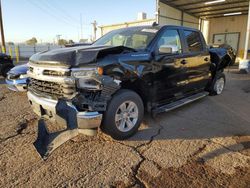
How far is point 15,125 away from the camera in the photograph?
4.25 meters

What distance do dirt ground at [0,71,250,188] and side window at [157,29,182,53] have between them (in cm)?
153

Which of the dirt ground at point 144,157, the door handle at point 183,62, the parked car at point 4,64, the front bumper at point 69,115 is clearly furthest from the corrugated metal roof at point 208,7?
the front bumper at point 69,115

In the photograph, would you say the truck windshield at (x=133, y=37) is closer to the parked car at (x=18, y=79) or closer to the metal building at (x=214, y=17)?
the parked car at (x=18, y=79)

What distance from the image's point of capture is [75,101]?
9.72 ft

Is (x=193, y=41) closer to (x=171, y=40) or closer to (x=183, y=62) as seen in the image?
(x=183, y=62)

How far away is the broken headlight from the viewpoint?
299 cm

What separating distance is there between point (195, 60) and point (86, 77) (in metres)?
3.11

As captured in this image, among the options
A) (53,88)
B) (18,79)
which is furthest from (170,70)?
(18,79)

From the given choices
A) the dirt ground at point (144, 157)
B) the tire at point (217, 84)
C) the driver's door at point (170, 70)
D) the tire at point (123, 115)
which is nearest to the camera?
the dirt ground at point (144, 157)

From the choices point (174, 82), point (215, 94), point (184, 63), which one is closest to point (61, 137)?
point (174, 82)

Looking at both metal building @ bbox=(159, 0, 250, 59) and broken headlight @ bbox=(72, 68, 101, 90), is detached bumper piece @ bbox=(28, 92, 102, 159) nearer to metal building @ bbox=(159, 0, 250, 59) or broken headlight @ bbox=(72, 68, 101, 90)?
broken headlight @ bbox=(72, 68, 101, 90)

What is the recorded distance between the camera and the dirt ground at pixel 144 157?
2.63 meters

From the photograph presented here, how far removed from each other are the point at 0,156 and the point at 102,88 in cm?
180

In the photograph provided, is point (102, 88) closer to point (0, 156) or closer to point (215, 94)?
point (0, 156)
